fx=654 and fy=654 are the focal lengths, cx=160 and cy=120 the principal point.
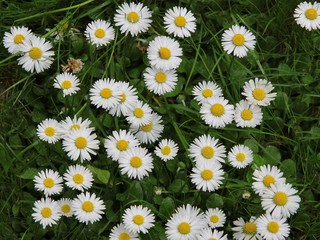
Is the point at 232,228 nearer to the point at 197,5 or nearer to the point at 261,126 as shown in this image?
the point at 261,126

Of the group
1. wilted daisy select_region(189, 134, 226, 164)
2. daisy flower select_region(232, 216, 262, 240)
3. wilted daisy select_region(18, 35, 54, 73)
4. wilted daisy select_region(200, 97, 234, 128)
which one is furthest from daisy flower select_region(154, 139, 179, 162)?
wilted daisy select_region(18, 35, 54, 73)

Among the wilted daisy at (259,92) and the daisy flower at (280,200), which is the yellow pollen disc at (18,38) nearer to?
the wilted daisy at (259,92)

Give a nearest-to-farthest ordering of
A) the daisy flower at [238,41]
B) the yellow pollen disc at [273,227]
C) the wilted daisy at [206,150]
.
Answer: the yellow pollen disc at [273,227], the wilted daisy at [206,150], the daisy flower at [238,41]

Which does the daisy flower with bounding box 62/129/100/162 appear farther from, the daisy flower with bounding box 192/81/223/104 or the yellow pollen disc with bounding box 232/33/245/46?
the yellow pollen disc with bounding box 232/33/245/46

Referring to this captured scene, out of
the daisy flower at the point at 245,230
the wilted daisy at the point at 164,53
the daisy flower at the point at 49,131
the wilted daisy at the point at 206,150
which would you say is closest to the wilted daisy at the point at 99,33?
the wilted daisy at the point at 164,53

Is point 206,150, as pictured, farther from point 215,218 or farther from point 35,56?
point 35,56
